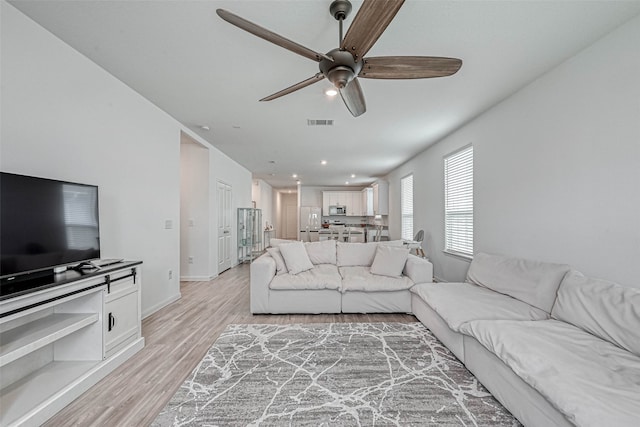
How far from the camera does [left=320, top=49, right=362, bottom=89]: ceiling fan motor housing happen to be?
165 centimetres

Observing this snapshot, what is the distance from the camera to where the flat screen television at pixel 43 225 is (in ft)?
5.28

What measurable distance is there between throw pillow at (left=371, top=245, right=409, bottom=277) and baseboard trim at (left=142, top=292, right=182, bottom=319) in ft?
9.45

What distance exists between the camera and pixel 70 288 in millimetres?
1782

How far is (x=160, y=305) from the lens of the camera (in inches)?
139

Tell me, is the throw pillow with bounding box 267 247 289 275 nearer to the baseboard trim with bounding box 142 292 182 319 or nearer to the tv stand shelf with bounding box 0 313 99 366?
the baseboard trim with bounding box 142 292 182 319

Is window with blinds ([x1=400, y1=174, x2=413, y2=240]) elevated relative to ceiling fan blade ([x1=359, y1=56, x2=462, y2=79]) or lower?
lower

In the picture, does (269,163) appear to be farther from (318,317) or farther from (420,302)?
(420,302)

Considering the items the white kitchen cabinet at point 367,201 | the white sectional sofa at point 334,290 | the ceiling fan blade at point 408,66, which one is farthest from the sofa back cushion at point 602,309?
the white kitchen cabinet at point 367,201

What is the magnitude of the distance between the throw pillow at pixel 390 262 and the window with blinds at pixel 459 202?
43.5 inches

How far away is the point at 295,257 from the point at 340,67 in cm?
267

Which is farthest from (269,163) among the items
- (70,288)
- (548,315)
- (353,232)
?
(548,315)

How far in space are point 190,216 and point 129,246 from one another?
214 cm

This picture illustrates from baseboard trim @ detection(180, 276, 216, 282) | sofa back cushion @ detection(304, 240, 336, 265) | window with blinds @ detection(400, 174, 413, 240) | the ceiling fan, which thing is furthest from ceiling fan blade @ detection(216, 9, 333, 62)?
window with blinds @ detection(400, 174, 413, 240)

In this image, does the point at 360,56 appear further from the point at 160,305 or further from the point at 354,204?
the point at 354,204
